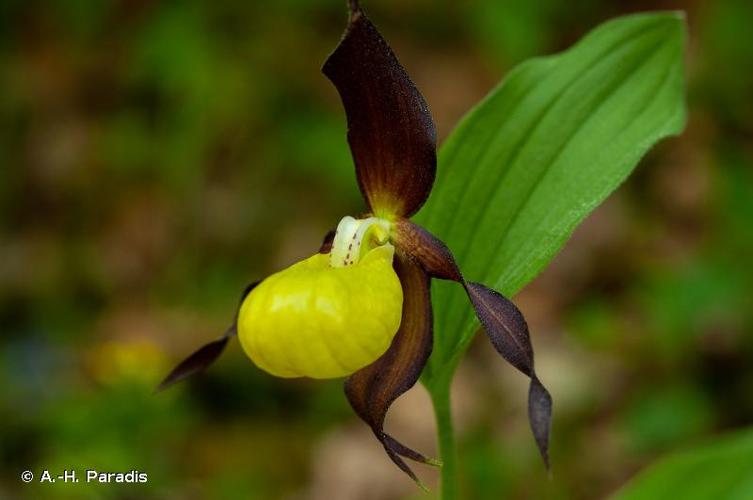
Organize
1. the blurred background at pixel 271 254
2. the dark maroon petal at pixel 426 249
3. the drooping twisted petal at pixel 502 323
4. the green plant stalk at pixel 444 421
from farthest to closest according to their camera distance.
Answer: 1. the blurred background at pixel 271 254
2. the green plant stalk at pixel 444 421
3. the dark maroon petal at pixel 426 249
4. the drooping twisted petal at pixel 502 323

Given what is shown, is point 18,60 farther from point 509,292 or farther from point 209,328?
point 509,292

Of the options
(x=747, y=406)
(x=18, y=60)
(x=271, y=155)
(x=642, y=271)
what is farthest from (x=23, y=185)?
(x=747, y=406)

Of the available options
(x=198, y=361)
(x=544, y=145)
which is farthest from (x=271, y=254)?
(x=544, y=145)

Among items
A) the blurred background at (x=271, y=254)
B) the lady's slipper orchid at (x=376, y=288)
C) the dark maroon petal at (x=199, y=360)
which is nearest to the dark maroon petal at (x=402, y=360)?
the lady's slipper orchid at (x=376, y=288)

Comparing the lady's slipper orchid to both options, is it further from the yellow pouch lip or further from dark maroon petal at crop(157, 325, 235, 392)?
dark maroon petal at crop(157, 325, 235, 392)

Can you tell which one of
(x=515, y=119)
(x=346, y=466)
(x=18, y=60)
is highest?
(x=18, y=60)

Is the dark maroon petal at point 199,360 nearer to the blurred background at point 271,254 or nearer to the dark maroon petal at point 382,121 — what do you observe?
the dark maroon petal at point 382,121

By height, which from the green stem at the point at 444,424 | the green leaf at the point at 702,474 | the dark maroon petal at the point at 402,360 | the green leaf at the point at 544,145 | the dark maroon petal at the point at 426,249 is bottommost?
the green leaf at the point at 702,474

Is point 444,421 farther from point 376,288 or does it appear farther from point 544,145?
point 544,145
